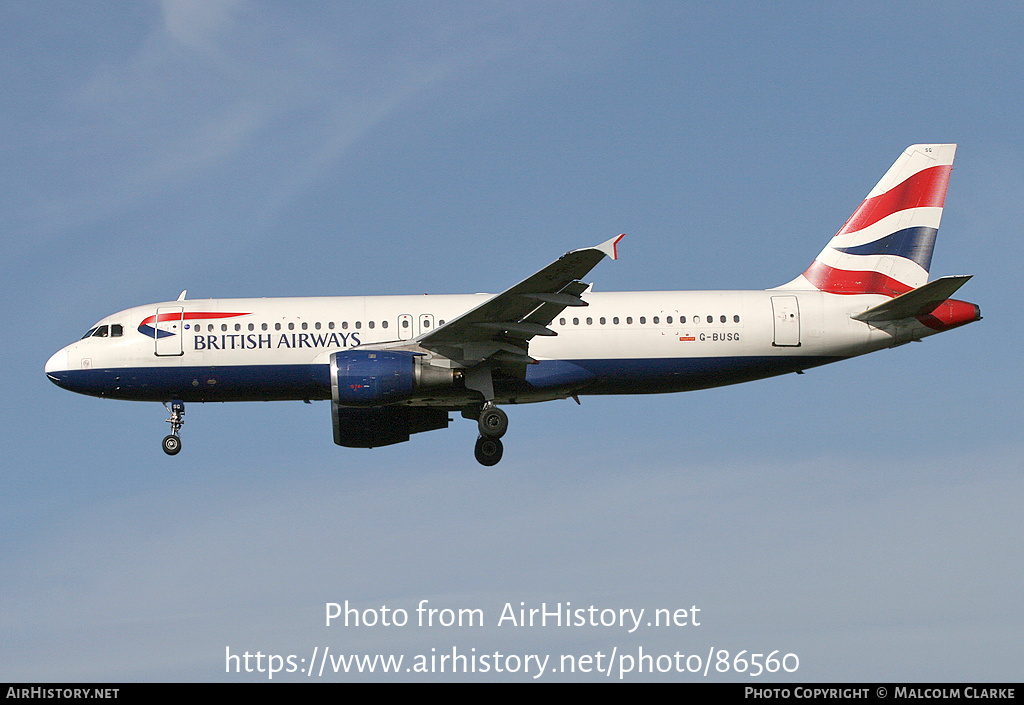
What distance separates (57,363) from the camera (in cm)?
2725

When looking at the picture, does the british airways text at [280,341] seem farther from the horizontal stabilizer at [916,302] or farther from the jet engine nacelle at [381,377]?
the horizontal stabilizer at [916,302]

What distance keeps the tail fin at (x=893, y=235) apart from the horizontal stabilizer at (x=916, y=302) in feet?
6.11

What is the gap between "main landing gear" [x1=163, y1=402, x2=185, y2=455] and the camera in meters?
27.0

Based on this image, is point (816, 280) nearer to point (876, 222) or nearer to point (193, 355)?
point (876, 222)

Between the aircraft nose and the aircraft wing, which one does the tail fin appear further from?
the aircraft nose

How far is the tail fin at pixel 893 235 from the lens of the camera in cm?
2859

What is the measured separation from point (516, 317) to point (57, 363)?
11549mm

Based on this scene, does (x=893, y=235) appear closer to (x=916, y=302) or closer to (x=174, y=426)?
(x=916, y=302)

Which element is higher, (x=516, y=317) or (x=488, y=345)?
(x=516, y=317)

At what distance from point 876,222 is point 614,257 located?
36.9ft

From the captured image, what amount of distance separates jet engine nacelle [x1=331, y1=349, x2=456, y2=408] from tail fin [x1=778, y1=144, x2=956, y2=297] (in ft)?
33.5

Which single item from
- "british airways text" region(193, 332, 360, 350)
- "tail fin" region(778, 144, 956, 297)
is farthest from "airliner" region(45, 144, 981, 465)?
"tail fin" region(778, 144, 956, 297)

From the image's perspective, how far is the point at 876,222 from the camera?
29.4 m

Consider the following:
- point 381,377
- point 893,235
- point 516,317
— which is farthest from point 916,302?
point 381,377
